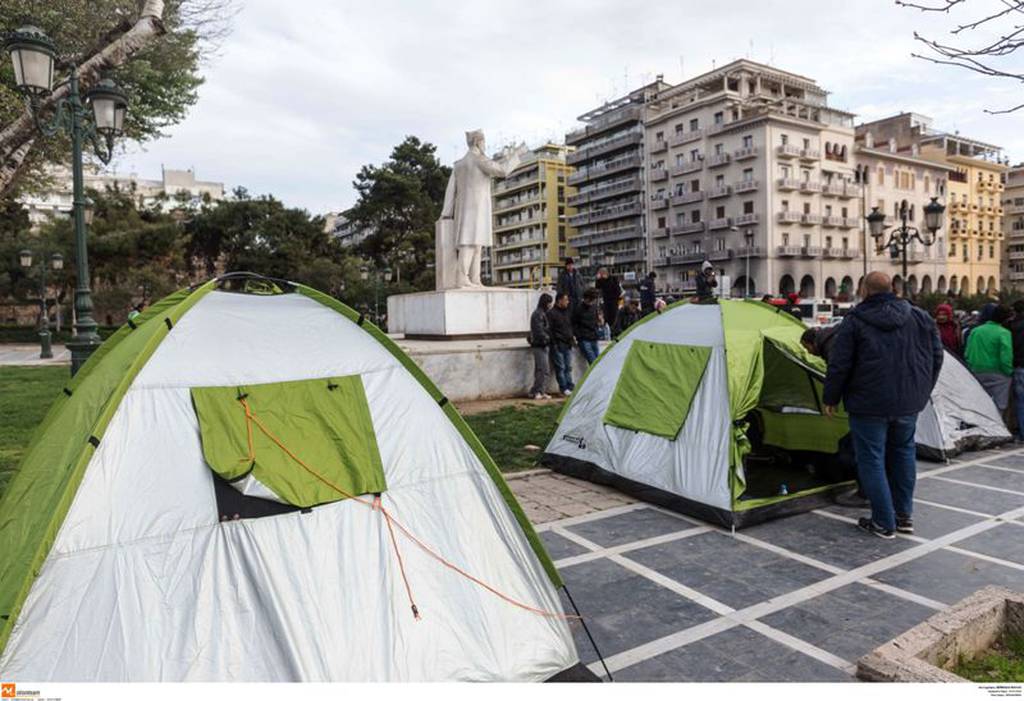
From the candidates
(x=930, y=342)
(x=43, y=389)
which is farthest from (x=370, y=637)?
(x=43, y=389)

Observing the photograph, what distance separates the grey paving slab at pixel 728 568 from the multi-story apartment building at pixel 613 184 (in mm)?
50785

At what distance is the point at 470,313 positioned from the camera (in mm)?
11797

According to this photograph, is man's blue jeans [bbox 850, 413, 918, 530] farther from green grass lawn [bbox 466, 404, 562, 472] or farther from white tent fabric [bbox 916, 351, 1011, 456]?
green grass lawn [bbox 466, 404, 562, 472]

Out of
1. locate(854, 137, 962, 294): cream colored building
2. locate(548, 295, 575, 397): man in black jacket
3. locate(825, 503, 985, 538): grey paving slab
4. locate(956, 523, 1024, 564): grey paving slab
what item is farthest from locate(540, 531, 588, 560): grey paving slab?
locate(854, 137, 962, 294): cream colored building

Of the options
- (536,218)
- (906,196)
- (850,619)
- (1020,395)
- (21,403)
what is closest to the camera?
(850,619)

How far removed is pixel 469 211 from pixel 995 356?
844cm

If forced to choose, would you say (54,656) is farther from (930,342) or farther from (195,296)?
(930,342)

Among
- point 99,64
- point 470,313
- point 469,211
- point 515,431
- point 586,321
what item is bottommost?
point 515,431

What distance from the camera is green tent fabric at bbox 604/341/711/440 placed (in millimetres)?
5380

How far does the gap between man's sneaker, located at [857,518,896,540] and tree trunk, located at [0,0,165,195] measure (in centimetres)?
1236

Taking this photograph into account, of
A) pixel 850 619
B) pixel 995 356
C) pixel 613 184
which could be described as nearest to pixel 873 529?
pixel 850 619

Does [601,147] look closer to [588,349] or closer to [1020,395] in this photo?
[588,349]

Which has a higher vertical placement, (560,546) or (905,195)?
(905,195)

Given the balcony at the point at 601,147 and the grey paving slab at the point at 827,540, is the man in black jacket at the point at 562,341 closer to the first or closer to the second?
the grey paving slab at the point at 827,540
